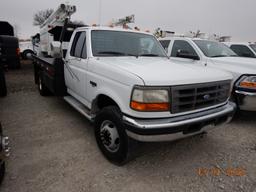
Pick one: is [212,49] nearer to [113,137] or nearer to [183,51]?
[183,51]

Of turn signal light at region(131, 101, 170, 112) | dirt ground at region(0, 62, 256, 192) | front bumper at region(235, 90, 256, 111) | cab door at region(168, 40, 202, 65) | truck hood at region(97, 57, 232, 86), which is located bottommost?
dirt ground at region(0, 62, 256, 192)

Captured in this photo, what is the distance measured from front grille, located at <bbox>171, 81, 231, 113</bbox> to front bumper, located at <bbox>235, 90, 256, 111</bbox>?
1.43 m

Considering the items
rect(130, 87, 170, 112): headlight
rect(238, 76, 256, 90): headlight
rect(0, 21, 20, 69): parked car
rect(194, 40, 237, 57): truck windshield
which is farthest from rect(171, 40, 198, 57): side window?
rect(0, 21, 20, 69): parked car

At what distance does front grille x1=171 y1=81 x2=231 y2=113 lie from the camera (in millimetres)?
2322

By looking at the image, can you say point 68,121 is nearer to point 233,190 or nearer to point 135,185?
point 135,185

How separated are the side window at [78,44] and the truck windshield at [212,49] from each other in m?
3.38

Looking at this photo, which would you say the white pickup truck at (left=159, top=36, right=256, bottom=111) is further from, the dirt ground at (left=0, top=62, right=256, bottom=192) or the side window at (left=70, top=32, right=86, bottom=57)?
the side window at (left=70, top=32, right=86, bottom=57)

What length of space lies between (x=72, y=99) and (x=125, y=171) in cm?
215

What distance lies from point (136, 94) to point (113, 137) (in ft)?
2.67

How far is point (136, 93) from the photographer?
7.33 feet

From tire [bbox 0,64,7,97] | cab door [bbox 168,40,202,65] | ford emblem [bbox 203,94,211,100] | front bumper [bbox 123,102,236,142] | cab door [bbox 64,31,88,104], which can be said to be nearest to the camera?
front bumper [bbox 123,102,236,142]

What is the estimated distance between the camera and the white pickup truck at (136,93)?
224 centimetres

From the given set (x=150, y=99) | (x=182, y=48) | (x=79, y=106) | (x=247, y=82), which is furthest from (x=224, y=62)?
(x=79, y=106)

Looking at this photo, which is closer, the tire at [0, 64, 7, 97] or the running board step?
the running board step
